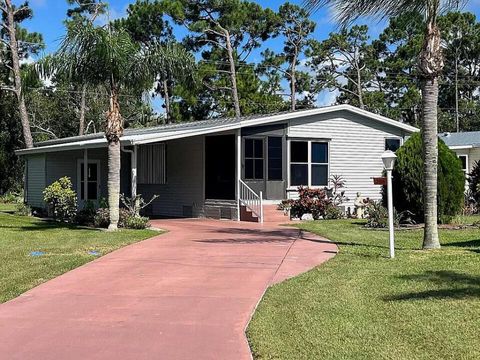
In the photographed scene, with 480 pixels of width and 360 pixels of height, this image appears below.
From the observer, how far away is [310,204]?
19.1 meters

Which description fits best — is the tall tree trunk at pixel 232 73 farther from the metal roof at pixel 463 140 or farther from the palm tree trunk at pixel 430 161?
the palm tree trunk at pixel 430 161

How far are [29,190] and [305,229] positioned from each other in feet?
49.0


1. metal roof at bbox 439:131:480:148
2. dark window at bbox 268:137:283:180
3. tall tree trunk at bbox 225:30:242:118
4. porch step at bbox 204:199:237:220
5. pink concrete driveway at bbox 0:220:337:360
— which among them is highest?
tall tree trunk at bbox 225:30:242:118

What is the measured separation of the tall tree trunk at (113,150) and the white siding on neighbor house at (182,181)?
513cm

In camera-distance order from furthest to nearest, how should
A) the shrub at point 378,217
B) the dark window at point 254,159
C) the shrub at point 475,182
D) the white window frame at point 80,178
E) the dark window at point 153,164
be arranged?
1. the white window frame at point 80,178
2. the dark window at point 153,164
3. the dark window at point 254,159
4. the shrub at point 475,182
5. the shrub at point 378,217

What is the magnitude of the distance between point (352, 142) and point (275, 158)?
142 inches

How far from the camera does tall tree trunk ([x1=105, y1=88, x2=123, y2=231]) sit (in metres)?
15.5

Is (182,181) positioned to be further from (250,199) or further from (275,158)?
(275,158)

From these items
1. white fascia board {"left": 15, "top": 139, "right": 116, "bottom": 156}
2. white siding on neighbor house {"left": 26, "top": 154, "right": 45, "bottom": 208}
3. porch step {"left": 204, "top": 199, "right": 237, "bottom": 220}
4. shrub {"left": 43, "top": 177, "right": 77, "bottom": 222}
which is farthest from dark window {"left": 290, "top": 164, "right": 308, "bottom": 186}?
white siding on neighbor house {"left": 26, "top": 154, "right": 45, "bottom": 208}

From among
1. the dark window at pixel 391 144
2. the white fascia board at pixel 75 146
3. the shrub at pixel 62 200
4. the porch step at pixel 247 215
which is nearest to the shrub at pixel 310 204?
the porch step at pixel 247 215

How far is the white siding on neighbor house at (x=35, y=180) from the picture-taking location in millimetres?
24625

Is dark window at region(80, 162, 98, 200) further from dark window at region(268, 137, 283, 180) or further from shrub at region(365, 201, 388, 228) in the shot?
shrub at region(365, 201, 388, 228)

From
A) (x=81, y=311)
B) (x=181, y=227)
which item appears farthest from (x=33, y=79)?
(x=81, y=311)

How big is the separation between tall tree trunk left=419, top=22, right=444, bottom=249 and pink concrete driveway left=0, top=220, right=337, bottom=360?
1.96m
